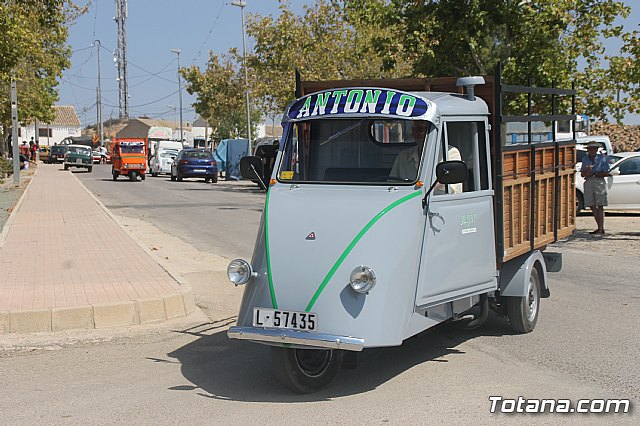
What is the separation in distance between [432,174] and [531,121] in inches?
86.3

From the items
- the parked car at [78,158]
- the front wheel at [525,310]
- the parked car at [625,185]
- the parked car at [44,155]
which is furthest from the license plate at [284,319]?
the parked car at [44,155]

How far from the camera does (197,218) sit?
21.5m

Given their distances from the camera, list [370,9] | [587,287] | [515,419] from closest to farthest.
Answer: [515,419] → [587,287] → [370,9]

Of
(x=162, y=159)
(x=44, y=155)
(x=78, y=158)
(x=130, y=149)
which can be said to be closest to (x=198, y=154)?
(x=130, y=149)

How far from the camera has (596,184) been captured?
57.6ft

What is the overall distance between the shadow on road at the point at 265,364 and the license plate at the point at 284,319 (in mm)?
572

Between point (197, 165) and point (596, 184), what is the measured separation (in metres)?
27.6

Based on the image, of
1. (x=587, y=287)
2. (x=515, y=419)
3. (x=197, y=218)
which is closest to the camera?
(x=515, y=419)

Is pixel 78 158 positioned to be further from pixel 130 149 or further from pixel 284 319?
pixel 284 319

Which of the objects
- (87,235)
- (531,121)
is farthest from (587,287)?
(87,235)

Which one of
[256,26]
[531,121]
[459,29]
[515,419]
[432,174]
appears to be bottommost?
[515,419]

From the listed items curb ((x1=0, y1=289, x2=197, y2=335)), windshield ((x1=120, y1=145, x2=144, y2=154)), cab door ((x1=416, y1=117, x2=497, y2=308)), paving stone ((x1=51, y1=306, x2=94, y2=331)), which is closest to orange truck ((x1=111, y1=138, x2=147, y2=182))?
windshield ((x1=120, y1=145, x2=144, y2=154))

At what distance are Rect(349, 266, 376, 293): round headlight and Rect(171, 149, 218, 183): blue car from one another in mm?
36755

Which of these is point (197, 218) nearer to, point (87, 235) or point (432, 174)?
point (87, 235)
